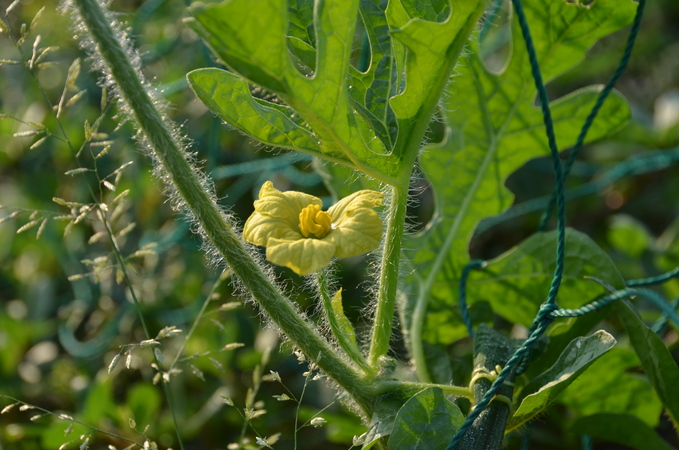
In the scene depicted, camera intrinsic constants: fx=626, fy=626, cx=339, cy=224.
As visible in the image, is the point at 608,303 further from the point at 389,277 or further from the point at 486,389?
the point at 389,277

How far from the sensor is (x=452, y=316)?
1484 mm

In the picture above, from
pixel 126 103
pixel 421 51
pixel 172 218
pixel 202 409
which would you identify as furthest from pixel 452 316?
pixel 172 218

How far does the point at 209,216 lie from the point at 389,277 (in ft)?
1.09

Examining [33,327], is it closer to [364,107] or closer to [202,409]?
[202,409]

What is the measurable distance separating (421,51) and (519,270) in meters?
0.66

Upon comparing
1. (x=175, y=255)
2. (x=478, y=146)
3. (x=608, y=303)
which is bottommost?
(x=175, y=255)

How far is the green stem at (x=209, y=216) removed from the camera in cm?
96

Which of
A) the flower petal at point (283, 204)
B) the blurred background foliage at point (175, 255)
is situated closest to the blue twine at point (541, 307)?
the flower petal at point (283, 204)

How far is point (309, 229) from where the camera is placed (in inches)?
39.5

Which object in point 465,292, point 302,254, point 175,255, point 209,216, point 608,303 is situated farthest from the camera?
point 175,255

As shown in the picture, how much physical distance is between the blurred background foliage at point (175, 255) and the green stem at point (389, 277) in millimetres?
504

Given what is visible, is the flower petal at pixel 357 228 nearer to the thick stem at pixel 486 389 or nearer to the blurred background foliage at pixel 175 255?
the thick stem at pixel 486 389

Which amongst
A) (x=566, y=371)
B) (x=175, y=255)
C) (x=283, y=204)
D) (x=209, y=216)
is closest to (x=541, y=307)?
(x=566, y=371)

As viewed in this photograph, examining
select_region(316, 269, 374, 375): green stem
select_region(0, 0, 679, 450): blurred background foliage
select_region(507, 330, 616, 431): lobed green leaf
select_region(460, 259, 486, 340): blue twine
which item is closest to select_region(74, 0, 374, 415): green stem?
select_region(316, 269, 374, 375): green stem
